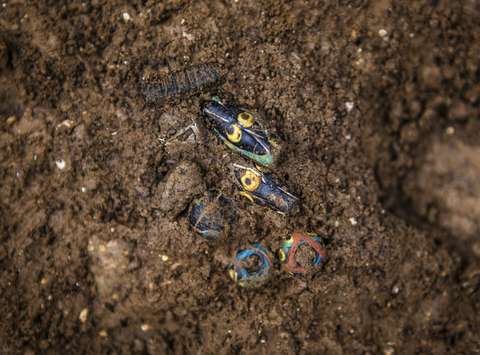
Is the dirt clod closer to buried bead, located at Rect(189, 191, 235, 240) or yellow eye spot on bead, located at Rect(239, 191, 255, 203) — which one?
buried bead, located at Rect(189, 191, 235, 240)

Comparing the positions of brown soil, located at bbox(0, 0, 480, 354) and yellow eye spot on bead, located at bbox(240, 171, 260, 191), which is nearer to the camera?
yellow eye spot on bead, located at bbox(240, 171, 260, 191)

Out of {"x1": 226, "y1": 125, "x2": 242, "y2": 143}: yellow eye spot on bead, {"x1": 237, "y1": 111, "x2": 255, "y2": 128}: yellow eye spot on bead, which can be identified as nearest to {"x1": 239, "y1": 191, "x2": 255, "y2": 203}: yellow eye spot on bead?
{"x1": 226, "y1": 125, "x2": 242, "y2": 143}: yellow eye spot on bead

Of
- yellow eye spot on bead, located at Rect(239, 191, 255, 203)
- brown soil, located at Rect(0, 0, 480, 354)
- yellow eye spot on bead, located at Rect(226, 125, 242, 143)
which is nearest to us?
yellow eye spot on bead, located at Rect(226, 125, 242, 143)

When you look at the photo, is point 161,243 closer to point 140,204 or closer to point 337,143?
point 140,204

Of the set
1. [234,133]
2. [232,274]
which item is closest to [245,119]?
[234,133]

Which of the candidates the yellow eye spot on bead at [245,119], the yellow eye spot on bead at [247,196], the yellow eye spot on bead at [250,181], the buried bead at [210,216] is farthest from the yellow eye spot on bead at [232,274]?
the yellow eye spot on bead at [245,119]

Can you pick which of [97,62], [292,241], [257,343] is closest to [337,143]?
[292,241]
